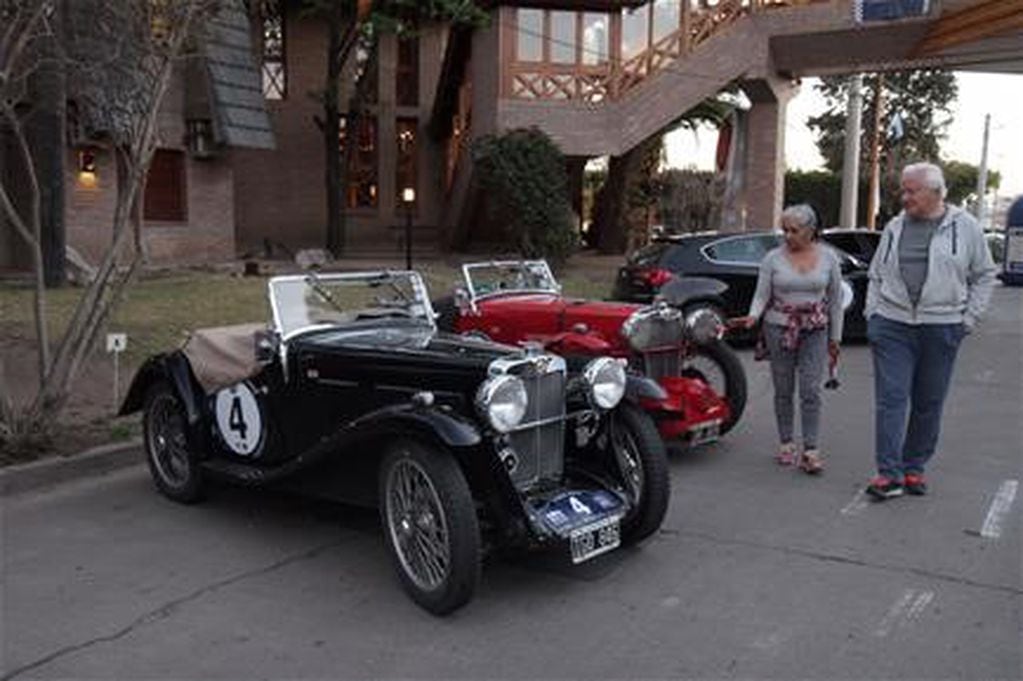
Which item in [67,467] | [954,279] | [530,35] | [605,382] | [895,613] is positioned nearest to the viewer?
[895,613]

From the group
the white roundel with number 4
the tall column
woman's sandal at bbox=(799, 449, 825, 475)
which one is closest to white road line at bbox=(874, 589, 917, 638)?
woman's sandal at bbox=(799, 449, 825, 475)

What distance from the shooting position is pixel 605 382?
17.6 feet

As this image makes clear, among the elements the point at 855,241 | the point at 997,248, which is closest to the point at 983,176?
the point at 997,248

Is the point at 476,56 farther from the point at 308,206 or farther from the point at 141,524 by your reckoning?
the point at 141,524

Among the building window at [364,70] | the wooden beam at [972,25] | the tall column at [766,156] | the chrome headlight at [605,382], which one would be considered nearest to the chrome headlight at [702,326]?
the chrome headlight at [605,382]

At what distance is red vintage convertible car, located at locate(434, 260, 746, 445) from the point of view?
24.4 ft

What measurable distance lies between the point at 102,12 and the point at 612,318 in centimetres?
437

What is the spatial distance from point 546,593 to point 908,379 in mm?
2728

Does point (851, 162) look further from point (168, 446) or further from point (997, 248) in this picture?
point (168, 446)

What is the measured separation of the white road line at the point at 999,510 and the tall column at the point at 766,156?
60.3 ft

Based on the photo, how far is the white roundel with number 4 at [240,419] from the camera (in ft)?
19.8

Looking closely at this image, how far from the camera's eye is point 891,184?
46.1m

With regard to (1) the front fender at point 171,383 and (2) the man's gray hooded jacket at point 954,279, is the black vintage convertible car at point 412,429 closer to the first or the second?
(1) the front fender at point 171,383

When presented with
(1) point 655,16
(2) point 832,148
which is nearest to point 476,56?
(1) point 655,16
